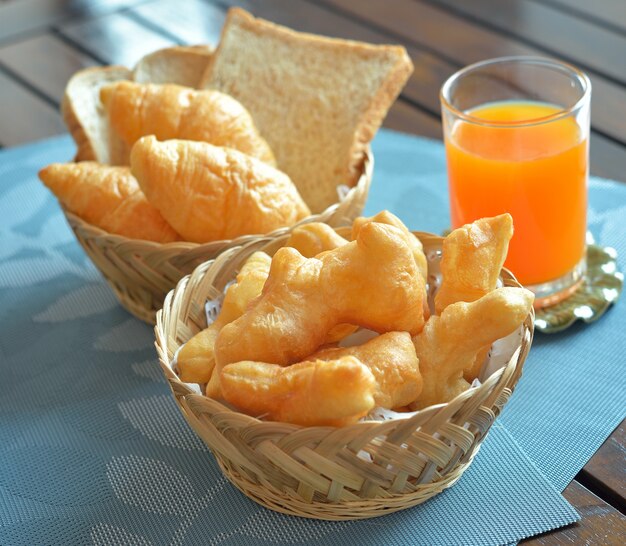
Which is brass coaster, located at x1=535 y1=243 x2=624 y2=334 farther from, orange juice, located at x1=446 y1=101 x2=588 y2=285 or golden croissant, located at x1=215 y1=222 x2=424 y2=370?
golden croissant, located at x1=215 y1=222 x2=424 y2=370

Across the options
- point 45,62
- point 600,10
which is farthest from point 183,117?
point 600,10

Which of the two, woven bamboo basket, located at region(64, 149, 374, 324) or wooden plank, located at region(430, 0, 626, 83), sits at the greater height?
wooden plank, located at region(430, 0, 626, 83)

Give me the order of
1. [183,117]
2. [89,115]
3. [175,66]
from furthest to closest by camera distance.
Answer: [175,66] → [89,115] → [183,117]

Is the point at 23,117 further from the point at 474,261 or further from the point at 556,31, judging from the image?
the point at 474,261

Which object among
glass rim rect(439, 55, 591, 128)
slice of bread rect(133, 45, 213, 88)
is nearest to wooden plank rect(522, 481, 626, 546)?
glass rim rect(439, 55, 591, 128)

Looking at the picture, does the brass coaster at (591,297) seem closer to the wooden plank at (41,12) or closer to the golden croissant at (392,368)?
the golden croissant at (392,368)

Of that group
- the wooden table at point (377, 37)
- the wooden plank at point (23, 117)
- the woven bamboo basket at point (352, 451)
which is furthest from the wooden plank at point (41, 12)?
the woven bamboo basket at point (352, 451)

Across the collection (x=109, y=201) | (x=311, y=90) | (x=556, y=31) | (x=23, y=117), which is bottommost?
(x=23, y=117)
